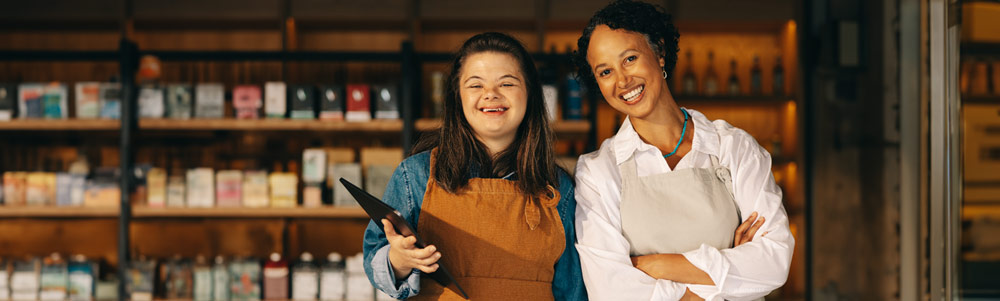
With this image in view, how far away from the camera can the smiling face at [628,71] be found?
62.1 inches

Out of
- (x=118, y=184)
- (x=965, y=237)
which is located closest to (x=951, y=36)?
(x=965, y=237)

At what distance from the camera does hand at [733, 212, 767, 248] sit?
1543 millimetres

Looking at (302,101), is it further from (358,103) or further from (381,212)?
(381,212)

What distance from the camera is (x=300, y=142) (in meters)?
4.62

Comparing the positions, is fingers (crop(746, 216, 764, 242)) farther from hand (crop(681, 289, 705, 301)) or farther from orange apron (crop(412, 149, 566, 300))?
orange apron (crop(412, 149, 566, 300))

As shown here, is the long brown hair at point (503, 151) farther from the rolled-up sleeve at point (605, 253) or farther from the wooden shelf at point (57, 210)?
the wooden shelf at point (57, 210)

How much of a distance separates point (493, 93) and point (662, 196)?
421 mm

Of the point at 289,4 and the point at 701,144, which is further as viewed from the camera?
the point at 289,4

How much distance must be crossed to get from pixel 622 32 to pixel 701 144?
0.30 metres

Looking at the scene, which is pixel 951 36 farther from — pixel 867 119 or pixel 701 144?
pixel 701 144

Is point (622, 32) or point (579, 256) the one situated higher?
point (622, 32)

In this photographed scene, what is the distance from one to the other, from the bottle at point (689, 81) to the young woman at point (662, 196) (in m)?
3.27

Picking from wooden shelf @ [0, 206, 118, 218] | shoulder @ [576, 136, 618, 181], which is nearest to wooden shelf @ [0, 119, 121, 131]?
wooden shelf @ [0, 206, 118, 218]

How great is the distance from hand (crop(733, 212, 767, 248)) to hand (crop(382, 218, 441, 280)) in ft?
2.05
